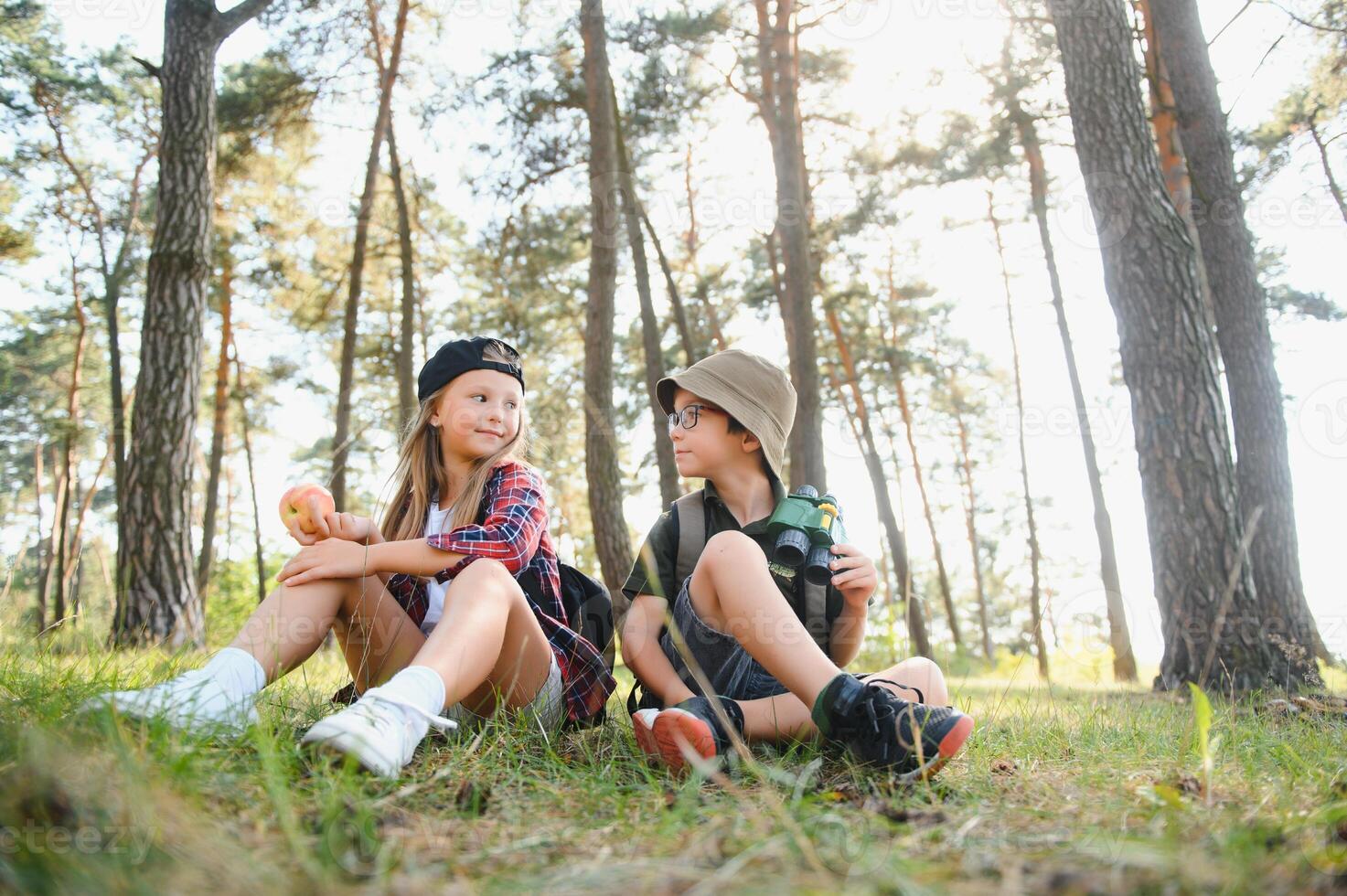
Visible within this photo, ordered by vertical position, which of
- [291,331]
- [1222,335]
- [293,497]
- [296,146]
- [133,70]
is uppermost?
Answer: [133,70]

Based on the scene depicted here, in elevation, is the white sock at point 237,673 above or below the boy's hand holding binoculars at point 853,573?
below

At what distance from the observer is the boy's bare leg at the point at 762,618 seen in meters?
1.98

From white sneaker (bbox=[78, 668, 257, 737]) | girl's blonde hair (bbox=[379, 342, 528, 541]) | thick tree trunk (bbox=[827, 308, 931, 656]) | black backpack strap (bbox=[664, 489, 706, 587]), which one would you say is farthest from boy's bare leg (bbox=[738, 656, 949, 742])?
thick tree trunk (bbox=[827, 308, 931, 656])

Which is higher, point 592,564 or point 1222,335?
point 1222,335

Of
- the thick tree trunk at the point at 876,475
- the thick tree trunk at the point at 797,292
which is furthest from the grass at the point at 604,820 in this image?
the thick tree trunk at the point at 876,475

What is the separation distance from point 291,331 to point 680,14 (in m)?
9.16

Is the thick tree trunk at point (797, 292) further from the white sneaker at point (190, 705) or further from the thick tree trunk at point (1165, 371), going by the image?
the white sneaker at point (190, 705)

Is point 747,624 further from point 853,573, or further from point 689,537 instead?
point 689,537

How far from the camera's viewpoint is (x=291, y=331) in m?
15.1

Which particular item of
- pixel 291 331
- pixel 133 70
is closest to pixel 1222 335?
pixel 133 70

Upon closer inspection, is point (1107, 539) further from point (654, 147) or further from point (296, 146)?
point (296, 146)

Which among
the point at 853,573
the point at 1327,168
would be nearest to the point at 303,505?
the point at 853,573

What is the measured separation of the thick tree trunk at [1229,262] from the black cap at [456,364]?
5.66 meters

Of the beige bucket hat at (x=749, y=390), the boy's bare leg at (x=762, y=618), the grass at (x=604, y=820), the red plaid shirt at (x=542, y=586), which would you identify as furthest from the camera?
the beige bucket hat at (x=749, y=390)
